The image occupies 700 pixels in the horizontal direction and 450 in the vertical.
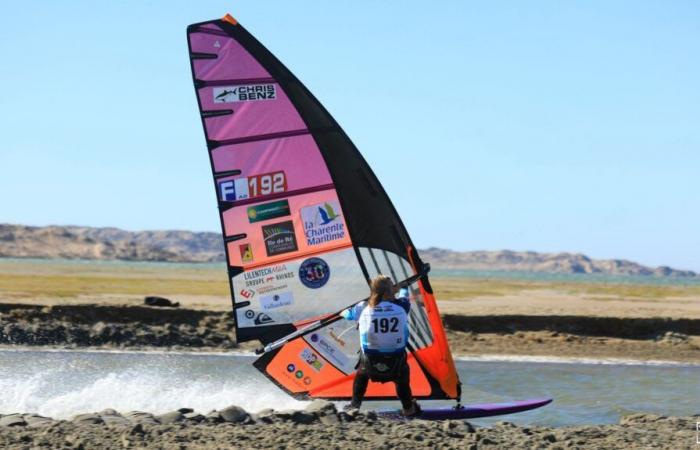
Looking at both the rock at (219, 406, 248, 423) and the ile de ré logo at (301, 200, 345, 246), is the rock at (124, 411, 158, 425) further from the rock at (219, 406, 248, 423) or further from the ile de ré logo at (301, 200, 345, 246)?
the ile de ré logo at (301, 200, 345, 246)

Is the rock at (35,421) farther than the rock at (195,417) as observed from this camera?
No

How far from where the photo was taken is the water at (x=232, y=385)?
10.8 meters

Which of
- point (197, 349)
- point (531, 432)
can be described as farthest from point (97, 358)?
point (531, 432)

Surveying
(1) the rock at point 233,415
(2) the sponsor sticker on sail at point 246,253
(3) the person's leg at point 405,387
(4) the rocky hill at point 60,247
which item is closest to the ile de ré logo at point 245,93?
(2) the sponsor sticker on sail at point 246,253

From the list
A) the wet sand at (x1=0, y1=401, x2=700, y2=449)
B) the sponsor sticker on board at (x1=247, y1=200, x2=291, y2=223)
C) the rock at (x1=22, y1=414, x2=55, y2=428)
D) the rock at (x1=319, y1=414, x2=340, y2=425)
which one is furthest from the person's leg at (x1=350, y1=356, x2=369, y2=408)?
the rock at (x1=22, y1=414, x2=55, y2=428)

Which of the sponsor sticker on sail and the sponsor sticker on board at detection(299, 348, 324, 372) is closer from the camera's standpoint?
the sponsor sticker on sail

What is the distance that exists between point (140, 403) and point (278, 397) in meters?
1.58

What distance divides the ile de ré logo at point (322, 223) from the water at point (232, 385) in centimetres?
210

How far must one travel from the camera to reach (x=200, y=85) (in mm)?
9625

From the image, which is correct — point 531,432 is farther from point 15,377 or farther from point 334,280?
point 15,377

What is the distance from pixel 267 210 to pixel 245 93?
3.84 feet

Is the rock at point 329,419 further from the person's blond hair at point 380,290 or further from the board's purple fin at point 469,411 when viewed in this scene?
the board's purple fin at point 469,411

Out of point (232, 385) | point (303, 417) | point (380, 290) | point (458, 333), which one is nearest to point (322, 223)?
point (380, 290)

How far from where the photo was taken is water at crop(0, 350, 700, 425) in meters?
10.8
